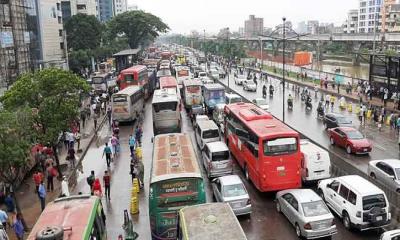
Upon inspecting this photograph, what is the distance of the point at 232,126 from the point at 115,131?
365 inches

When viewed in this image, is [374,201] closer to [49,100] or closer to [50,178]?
[50,178]

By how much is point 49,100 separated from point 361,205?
14.8m

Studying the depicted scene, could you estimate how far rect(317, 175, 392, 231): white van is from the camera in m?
14.0

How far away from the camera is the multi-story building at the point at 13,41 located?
40.2m

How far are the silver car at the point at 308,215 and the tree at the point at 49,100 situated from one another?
11.7 metres

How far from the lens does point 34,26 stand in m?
54.2

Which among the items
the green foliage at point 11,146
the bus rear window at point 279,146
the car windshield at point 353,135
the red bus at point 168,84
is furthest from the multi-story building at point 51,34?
the bus rear window at point 279,146

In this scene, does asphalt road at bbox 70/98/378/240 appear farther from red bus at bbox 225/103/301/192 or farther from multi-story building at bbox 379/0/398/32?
multi-story building at bbox 379/0/398/32

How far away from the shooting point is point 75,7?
99.6 meters

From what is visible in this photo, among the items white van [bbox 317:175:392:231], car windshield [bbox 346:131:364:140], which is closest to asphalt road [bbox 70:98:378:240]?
white van [bbox 317:175:392:231]

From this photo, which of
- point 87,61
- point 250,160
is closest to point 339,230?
point 250,160

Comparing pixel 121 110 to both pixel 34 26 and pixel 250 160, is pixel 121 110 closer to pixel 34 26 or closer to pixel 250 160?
pixel 250 160

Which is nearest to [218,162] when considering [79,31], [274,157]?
→ [274,157]

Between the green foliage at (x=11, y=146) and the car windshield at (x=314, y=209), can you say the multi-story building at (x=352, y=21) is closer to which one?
the car windshield at (x=314, y=209)
